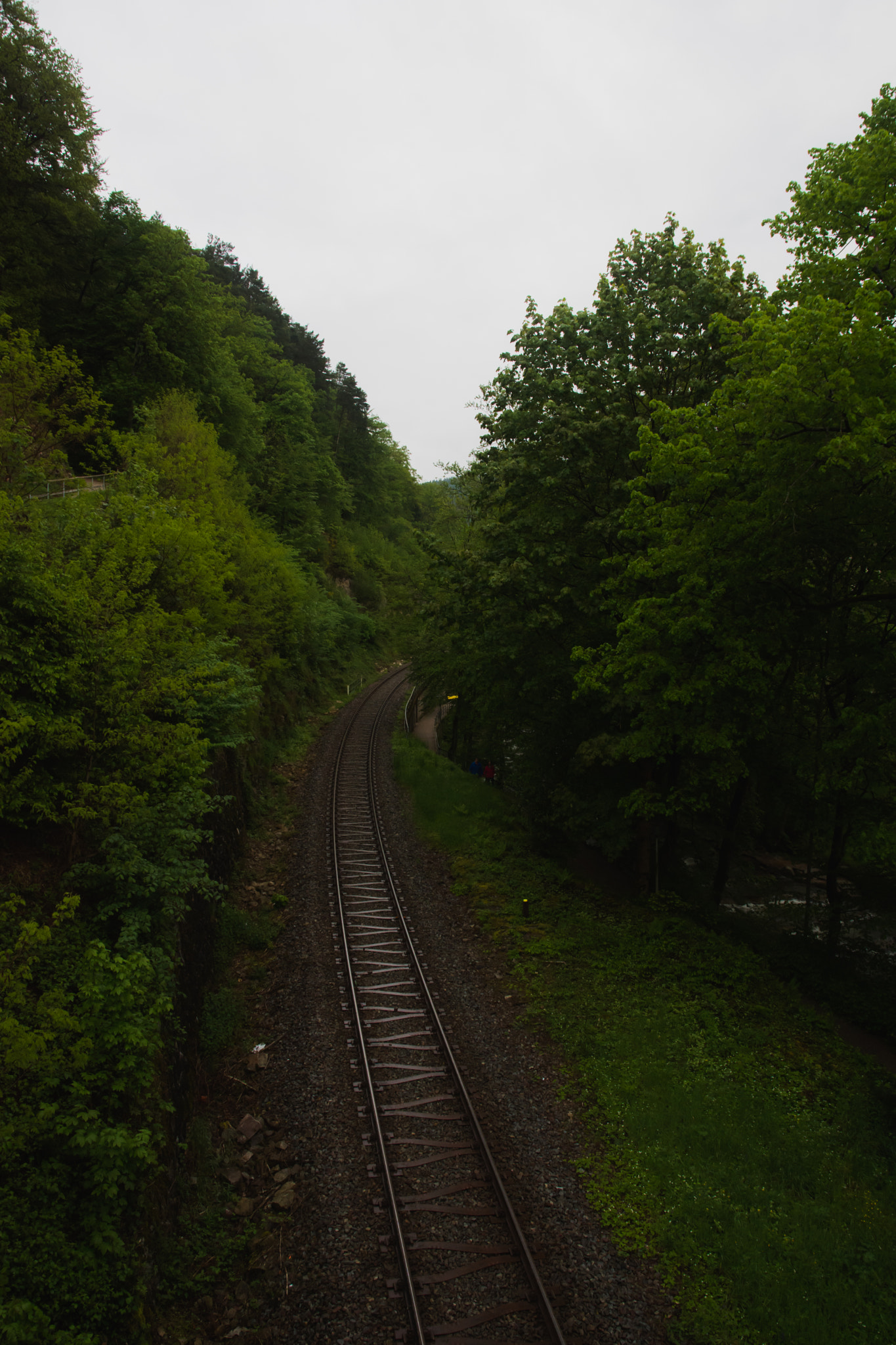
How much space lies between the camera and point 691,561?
11766 mm

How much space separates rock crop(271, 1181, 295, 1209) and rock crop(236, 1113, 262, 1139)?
101cm

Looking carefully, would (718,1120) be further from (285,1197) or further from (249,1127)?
(249,1127)

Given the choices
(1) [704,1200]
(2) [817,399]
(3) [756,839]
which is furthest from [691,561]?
(3) [756,839]

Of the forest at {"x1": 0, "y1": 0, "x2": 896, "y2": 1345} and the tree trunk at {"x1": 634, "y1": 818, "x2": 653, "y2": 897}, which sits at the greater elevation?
the forest at {"x1": 0, "y1": 0, "x2": 896, "y2": 1345}

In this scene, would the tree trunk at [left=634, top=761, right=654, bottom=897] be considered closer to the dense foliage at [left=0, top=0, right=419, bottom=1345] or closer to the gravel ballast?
the gravel ballast

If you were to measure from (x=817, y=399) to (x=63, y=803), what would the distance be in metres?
11.8

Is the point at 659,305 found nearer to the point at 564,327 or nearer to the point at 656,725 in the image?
the point at 564,327

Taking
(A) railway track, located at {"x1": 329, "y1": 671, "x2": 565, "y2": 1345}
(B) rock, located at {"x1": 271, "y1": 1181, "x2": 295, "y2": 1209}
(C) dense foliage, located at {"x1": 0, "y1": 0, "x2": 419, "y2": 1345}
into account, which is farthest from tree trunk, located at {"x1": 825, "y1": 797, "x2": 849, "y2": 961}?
(C) dense foliage, located at {"x1": 0, "y1": 0, "x2": 419, "y2": 1345}

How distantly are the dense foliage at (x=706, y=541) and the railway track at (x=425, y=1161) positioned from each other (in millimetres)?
5958

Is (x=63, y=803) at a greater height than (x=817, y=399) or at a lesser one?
lesser

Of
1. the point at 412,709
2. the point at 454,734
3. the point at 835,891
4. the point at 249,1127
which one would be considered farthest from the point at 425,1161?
the point at 412,709

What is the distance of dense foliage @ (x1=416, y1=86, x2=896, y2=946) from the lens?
32.8 feet

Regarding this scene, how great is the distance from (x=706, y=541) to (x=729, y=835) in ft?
29.3

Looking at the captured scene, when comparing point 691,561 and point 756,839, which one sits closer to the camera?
point 691,561
